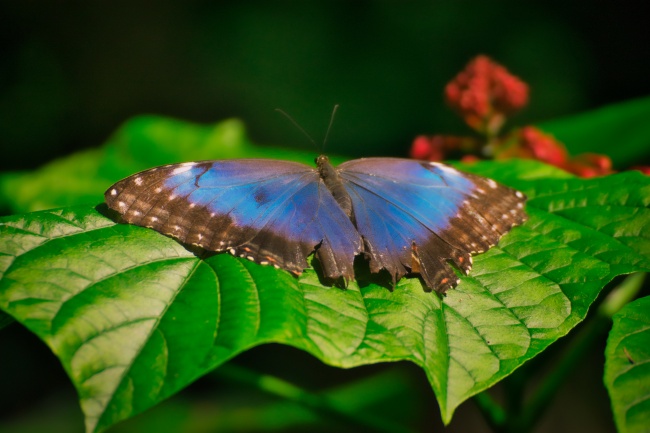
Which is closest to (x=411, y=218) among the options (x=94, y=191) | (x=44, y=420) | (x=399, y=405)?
(x=94, y=191)

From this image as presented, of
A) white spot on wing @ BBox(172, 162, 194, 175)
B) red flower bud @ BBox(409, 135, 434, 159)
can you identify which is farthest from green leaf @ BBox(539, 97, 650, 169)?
white spot on wing @ BBox(172, 162, 194, 175)

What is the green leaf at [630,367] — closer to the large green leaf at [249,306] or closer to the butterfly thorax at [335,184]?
the large green leaf at [249,306]

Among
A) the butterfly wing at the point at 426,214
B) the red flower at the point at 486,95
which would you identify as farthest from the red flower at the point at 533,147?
the butterfly wing at the point at 426,214

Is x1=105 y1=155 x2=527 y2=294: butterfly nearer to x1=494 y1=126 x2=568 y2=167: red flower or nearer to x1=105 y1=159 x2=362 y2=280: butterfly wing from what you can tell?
x1=105 y1=159 x2=362 y2=280: butterfly wing

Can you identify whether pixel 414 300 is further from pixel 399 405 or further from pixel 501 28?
pixel 501 28

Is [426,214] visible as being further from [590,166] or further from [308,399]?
[590,166]

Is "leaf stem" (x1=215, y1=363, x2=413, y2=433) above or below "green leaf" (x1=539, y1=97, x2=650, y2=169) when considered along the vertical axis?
below

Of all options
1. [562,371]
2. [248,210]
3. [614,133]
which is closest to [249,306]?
[248,210]
